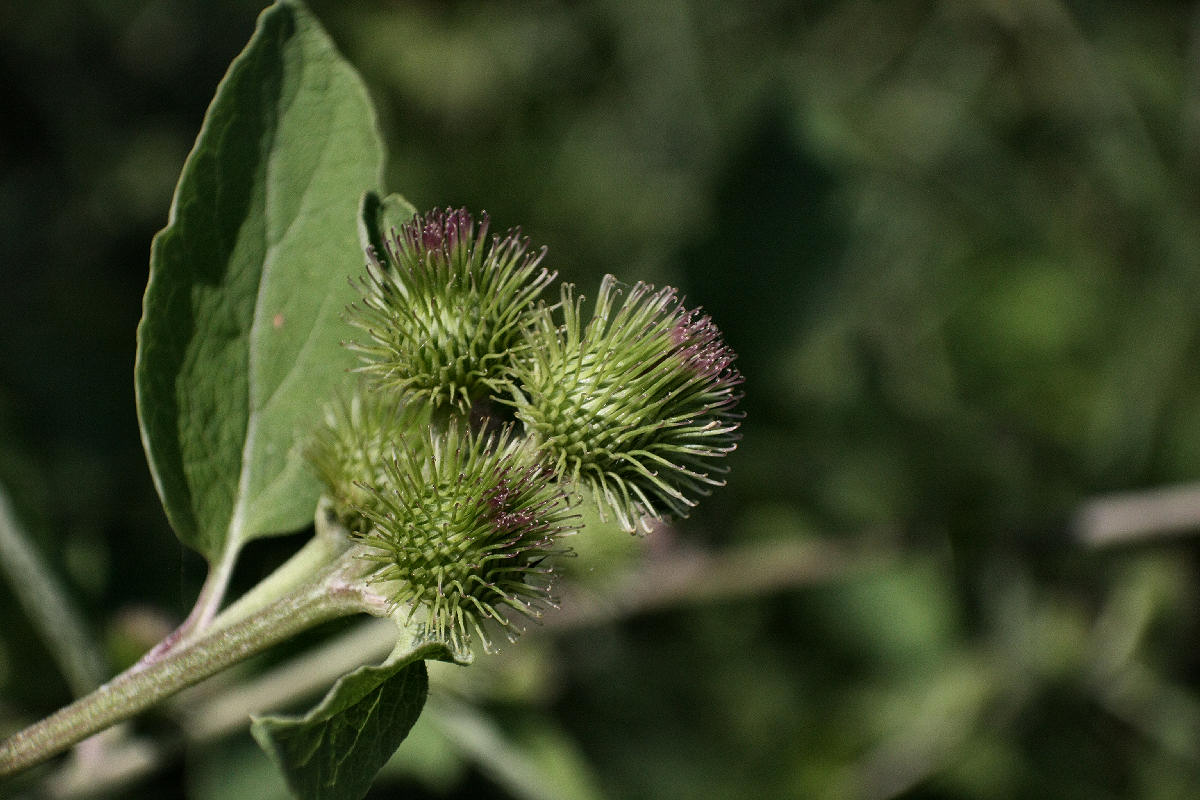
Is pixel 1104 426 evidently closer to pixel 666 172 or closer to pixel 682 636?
pixel 682 636

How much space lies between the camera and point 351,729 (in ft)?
4.61

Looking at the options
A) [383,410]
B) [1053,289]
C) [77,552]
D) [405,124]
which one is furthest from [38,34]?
[1053,289]

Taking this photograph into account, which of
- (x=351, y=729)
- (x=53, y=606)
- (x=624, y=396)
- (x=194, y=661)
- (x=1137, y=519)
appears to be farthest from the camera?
(x=1137, y=519)

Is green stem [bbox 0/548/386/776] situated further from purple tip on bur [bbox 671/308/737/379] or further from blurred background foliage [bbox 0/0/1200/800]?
blurred background foliage [bbox 0/0/1200/800]

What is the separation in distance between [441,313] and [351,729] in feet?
2.03

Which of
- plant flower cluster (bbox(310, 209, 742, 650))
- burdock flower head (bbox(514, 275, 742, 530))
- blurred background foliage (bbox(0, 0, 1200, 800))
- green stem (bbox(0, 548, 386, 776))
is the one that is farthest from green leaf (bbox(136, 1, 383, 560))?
blurred background foliage (bbox(0, 0, 1200, 800))

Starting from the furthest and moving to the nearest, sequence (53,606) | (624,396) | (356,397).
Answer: (53,606) < (356,397) < (624,396)

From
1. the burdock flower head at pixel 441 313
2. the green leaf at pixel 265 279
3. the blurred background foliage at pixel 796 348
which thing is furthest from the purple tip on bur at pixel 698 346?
the blurred background foliage at pixel 796 348

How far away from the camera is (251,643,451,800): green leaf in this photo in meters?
1.28

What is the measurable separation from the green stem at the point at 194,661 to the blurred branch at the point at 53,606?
31.7 inches

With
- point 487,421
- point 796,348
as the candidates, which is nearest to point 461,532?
point 487,421

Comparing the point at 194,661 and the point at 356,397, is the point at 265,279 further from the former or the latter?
the point at 194,661

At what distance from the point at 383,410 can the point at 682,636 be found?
2.91 metres

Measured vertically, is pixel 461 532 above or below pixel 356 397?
below
